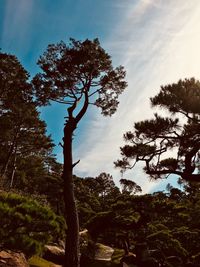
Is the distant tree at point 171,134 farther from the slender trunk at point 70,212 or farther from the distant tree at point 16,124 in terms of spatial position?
the distant tree at point 16,124

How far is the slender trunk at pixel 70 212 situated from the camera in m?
9.23

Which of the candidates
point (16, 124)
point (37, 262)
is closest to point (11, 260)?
point (37, 262)

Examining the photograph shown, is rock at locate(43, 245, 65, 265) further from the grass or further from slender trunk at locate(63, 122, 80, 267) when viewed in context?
slender trunk at locate(63, 122, 80, 267)

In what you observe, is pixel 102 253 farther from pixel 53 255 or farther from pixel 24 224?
pixel 24 224

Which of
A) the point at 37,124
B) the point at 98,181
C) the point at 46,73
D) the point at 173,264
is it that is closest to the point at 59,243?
the point at 173,264

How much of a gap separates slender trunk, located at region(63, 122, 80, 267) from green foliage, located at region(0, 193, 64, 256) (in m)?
2.44

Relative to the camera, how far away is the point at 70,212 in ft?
32.2

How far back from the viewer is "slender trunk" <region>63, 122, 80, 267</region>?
30.3 feet

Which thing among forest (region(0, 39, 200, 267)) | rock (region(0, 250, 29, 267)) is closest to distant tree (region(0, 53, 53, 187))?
forest (region(0, 39, 200, 267))

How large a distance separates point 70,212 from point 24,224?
3340 millimetres

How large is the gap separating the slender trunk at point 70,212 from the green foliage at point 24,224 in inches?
95.9

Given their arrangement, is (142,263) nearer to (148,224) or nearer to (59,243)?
(148,224)

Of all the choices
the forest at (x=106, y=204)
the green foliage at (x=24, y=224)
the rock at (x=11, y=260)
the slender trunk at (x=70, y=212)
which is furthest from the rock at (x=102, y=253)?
the green foliage at (x=24, y=224)

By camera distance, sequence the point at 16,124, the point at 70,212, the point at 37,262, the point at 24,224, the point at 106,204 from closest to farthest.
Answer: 1. the point at 24,224
2. the point at 70,212
3. the point at 37,262
4. the point at 106,204
5. the point at 16,124
